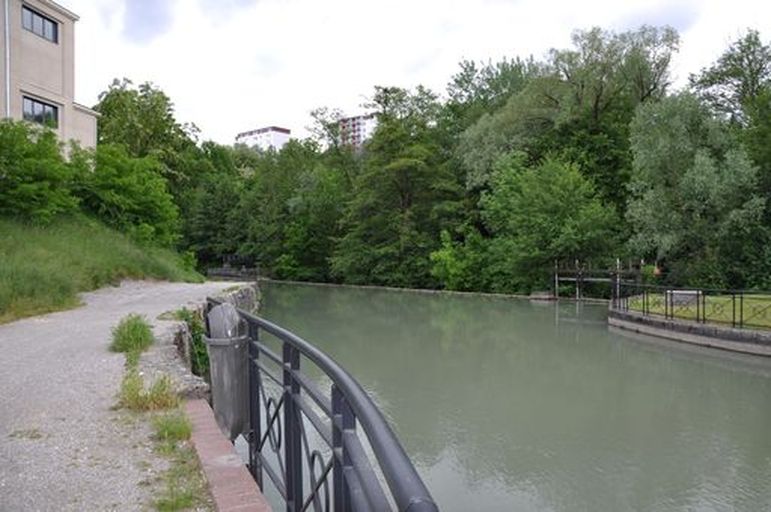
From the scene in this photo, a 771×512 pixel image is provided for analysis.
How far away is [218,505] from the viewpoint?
3.01 metres

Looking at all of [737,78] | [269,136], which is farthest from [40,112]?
[269,136]

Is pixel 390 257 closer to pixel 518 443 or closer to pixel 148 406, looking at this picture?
pixel 518 443

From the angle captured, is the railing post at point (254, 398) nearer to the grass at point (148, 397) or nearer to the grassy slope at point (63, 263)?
the grass at point (148, 397)

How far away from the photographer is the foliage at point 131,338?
24.7 ft

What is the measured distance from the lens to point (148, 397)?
4867 mm

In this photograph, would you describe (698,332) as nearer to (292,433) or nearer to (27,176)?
(292,433)

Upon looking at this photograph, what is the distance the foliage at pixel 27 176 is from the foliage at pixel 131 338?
476 inches

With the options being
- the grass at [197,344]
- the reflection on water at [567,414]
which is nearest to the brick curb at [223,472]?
the reflection on water at [567,414]

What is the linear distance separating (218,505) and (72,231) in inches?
732

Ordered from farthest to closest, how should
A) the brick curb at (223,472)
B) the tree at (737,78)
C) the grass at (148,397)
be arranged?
A: 1. the tree at (737,78)
2. the grass at (148,397)
3. the brick curb at (223,472)

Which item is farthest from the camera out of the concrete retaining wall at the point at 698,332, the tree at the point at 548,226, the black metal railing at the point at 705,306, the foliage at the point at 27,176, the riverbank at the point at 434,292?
the tree at the point at 548,226

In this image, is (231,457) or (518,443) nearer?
(231,457)

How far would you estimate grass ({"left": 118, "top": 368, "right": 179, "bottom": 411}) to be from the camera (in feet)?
15.9

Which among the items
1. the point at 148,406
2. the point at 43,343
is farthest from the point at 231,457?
the point at 43,343
